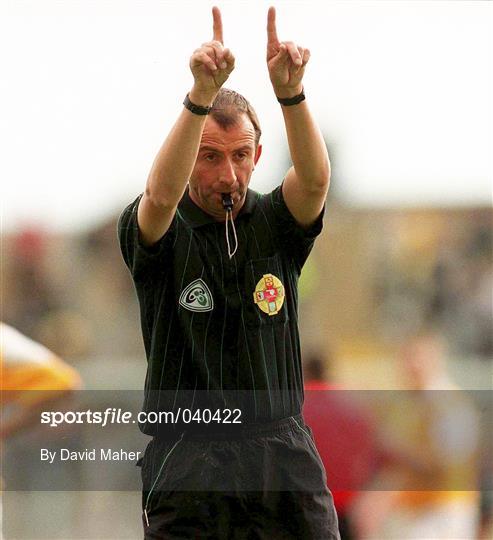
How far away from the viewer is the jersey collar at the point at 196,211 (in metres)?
1.66

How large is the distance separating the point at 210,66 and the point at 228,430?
613 mm

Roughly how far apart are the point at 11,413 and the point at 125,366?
30 centimetres

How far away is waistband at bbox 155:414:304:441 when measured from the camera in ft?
5.29

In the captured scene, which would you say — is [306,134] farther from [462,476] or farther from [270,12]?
[462,476]

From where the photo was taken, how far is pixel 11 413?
2.31 m

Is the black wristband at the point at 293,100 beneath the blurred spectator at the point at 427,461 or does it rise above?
above

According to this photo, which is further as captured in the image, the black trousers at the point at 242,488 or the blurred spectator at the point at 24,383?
the blurred spectator at the point at 24,383

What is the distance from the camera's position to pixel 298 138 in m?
1.58

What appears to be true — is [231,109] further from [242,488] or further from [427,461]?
[427,461]

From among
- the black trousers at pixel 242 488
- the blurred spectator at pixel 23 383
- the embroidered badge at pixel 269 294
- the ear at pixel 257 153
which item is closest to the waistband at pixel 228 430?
the black trousers at pixel 242 488

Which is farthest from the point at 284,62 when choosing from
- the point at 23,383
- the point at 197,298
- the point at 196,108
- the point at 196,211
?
the point at 23,383

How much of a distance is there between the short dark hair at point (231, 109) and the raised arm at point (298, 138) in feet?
0.38

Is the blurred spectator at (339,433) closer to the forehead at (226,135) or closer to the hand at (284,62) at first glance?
the forehead at (226,135)

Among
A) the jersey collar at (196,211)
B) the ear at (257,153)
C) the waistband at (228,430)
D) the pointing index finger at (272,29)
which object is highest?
the pointing index finger at (272,29)
